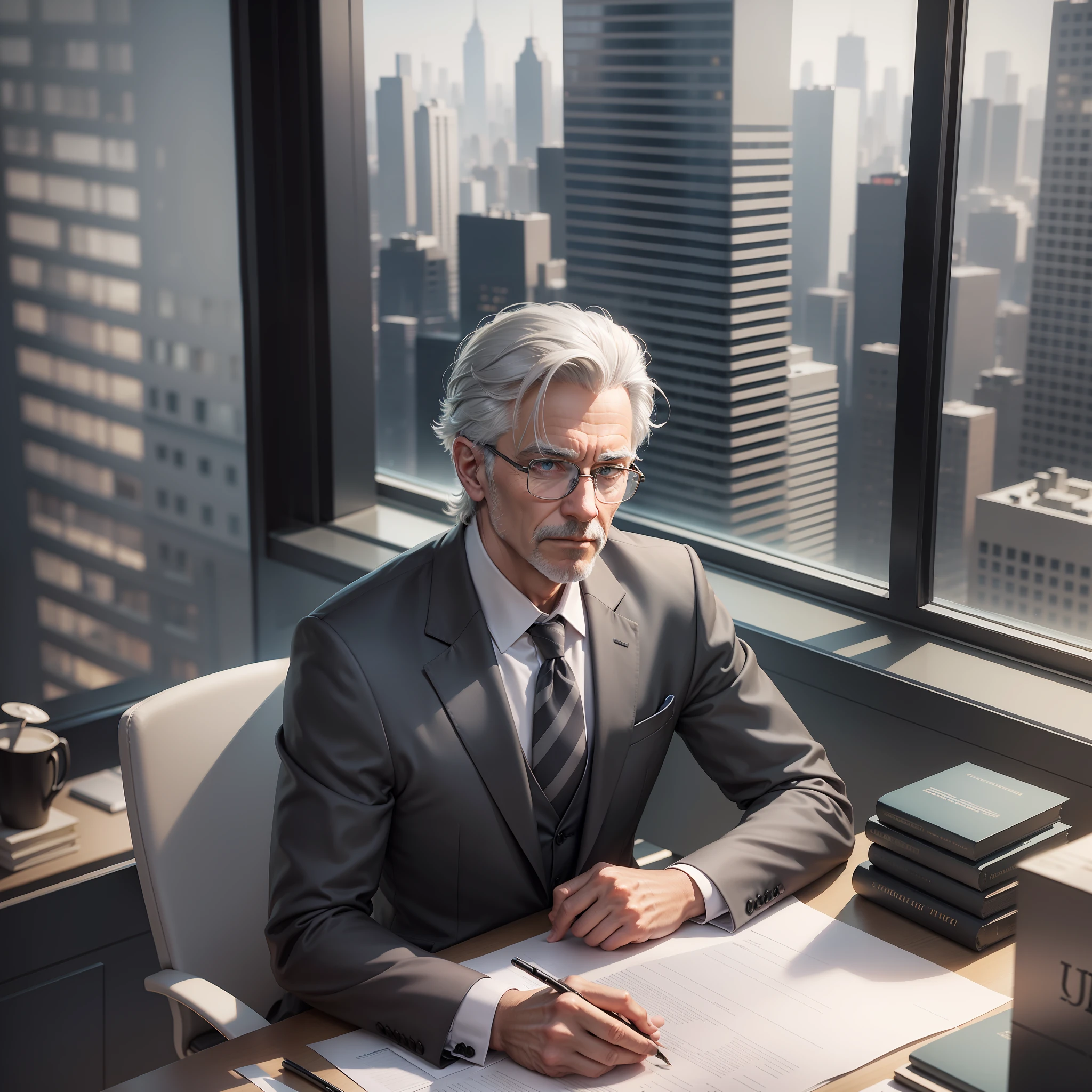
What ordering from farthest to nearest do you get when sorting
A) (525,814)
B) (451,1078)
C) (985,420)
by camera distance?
(985,420), (525,814), (451,1078)

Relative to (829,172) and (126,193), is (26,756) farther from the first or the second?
(829,172)

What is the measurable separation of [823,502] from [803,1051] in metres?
1.39

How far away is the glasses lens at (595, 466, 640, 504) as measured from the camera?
67.1 inches

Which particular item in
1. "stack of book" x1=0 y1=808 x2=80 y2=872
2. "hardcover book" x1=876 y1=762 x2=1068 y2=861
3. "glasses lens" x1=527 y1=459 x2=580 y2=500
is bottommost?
"stack of book" x1=0 y1=808 x2=80 y2=872

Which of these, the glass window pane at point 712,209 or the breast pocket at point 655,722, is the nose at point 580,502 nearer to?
the breast pocket at point 655,722

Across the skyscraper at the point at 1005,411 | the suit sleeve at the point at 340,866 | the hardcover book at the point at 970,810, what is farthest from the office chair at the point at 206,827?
the skyscraper at the point at 1005,411

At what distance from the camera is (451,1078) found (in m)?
1.30

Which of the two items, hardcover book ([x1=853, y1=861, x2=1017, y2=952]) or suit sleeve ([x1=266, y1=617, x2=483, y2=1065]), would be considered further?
hardcover book ([x1=853, y1=861, x2=1017, y2=952])

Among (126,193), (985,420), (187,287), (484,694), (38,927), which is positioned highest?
(126,193)

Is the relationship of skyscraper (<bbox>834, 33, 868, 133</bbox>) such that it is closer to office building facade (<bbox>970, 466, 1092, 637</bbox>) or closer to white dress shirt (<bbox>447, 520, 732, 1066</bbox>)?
office building facade (<bbox>970, 466, 1092, 637</bbox>)

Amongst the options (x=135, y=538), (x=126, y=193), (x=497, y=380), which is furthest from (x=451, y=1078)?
(x=126, y=193)

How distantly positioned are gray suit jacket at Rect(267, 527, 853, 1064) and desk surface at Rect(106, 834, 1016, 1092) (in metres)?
0.03

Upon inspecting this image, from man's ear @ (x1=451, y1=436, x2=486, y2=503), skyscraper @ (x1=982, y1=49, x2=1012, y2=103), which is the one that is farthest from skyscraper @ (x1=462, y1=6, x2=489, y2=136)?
man's ear @ (x1=451, y1=436, x2=486, y2=503)

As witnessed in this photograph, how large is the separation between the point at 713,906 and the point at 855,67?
157 cm
